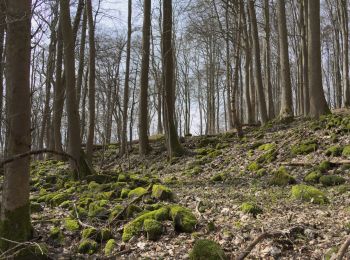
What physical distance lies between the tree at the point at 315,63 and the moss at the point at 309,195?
6.13m

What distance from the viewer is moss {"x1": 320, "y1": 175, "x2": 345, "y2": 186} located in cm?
800

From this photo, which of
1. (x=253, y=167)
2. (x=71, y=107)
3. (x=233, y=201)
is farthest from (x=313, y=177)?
(x=71, y=107)

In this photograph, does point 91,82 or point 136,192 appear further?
point 91,82

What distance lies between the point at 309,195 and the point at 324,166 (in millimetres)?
2123

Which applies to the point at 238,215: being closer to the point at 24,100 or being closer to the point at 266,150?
the point at 24,100

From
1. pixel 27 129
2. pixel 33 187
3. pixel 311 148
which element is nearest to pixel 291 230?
pixel 27 129

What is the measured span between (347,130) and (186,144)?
709 centimetres

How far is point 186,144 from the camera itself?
16.5 meters

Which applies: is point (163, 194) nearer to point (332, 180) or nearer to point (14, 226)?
point (14, 226)

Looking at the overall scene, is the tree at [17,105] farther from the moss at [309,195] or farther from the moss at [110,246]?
the moss at [309,195]

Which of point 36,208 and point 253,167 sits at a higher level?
point 253,167

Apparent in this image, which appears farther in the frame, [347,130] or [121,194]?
[347,130]

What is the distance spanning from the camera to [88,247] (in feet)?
19.0

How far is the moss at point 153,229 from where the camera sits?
5801 mm
